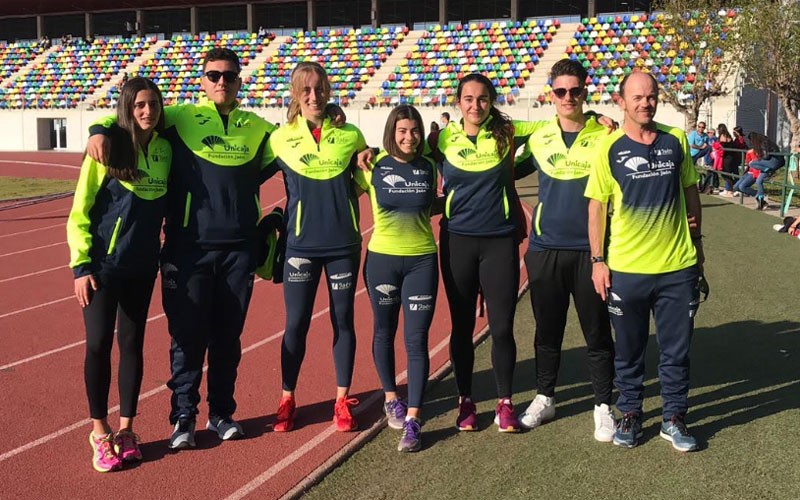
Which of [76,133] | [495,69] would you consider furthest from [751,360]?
[76,133]

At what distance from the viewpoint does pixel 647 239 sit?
3.82 metres

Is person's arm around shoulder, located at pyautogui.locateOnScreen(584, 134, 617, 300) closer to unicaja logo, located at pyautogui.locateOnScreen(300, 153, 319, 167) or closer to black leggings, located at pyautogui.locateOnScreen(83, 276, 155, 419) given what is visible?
unicaja logo, located at pyautogui.locateOnScreen(300, 153, 319, 167)

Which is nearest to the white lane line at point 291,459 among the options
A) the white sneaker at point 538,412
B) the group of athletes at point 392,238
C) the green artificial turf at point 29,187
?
the group of athletes at point 392,238

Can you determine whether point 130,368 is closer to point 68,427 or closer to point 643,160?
point 68,427

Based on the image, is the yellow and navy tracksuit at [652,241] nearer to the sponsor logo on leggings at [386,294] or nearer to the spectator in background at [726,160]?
the sponsor logo on leggings at [386,294]

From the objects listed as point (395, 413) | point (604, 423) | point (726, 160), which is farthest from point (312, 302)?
point (726, 160)

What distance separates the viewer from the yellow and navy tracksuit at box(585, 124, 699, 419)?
3799 mm

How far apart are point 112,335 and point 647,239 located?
2756 millimetres

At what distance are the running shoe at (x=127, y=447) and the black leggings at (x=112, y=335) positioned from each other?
108 millimetres

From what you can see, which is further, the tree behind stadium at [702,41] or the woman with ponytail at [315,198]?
the tree behind stadium at [702,41]

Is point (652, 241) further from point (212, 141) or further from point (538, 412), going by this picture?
point (212, 141)

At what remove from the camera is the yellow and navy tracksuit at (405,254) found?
162 inches

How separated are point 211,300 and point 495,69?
2759 centimetres

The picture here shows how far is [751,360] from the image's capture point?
17.8ft
